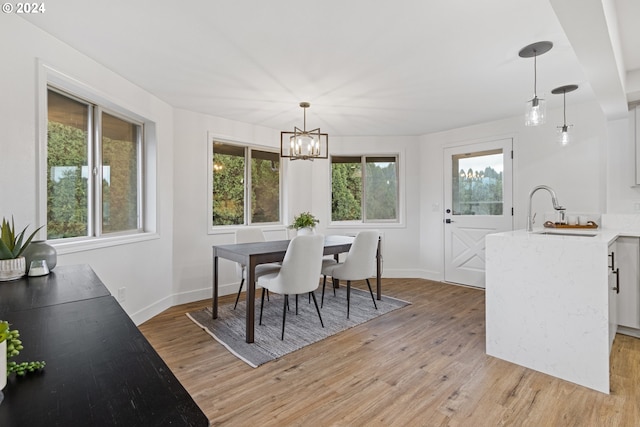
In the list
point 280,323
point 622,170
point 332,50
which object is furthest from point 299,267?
point 622,170

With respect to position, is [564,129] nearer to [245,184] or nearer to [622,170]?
[622,170]

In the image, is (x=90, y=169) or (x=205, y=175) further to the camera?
(x=205, y=175)

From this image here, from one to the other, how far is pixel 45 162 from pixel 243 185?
98.2 inches

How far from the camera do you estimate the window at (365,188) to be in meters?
5.25

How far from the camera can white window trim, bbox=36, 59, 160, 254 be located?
216cm

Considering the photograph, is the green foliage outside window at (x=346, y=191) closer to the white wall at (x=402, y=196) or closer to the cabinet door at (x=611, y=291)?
the white wall at (x=402, y=196)

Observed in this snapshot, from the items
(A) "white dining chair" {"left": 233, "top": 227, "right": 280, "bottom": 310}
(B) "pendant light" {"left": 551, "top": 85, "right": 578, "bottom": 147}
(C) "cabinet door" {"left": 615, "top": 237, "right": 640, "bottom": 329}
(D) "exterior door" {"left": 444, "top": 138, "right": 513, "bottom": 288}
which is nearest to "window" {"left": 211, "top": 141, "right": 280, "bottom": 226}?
(A) "white dining chair" {"left": 233, "top": 227, "right": 280, "bottom": 310}

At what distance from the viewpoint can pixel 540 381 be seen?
6.92 ft

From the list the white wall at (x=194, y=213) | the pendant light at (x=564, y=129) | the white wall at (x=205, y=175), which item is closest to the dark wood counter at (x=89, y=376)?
the white wall at (x=205, y=175)

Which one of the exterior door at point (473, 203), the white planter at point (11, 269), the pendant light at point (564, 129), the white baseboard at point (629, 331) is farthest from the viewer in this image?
the exterior door at point (473, 203)

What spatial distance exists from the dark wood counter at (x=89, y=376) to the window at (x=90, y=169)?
63.4 inches

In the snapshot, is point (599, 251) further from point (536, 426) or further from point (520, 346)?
point (536, 426)

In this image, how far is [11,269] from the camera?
167cm

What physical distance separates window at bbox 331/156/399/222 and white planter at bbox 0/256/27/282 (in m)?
3.95
